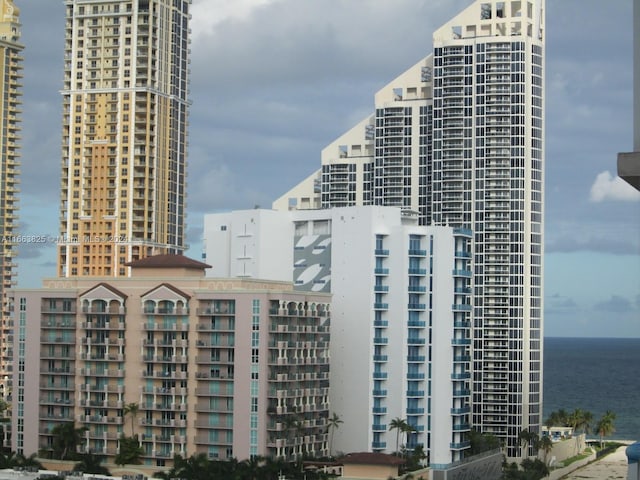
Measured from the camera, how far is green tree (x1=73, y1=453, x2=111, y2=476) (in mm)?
85312

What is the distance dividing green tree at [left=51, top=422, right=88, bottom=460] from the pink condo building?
3.15 ft

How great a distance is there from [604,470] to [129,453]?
52615 mm

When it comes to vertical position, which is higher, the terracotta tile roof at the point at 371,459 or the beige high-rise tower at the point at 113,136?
the beige high-rise tower at the point at 113,136

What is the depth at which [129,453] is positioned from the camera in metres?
86.9

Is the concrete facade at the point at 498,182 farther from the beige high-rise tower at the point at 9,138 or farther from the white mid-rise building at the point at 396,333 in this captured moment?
the beige high-rise tower at the point at 9,138

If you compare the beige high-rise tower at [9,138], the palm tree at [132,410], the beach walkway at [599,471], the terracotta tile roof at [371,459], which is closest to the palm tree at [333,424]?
the terracotta tile roof at [371,459]

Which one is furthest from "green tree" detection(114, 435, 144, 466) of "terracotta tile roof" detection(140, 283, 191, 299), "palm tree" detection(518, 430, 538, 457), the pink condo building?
"palm tree" detection(518, 430, 538, 457)

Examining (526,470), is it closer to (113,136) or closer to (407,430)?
(407,430)

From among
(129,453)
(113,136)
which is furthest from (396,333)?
(113,136)

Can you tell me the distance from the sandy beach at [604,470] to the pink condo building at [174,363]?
33039 millimetres

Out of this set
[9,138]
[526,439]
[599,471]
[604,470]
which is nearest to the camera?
[526,439]

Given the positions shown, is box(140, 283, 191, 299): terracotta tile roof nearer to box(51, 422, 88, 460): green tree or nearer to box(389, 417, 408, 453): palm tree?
box(51, 422, 88, 460): green tree

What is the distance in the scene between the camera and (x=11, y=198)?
5768 inches

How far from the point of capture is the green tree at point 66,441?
8856 cm
